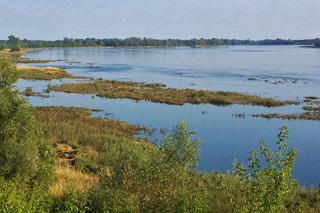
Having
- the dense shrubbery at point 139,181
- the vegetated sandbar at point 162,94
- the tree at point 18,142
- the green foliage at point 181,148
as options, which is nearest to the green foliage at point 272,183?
the dense shrubbery at point 139,181

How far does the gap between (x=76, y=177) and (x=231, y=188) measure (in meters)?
9.15

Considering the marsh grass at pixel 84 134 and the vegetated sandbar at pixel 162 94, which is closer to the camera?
the marsh grass at pixel 84 134

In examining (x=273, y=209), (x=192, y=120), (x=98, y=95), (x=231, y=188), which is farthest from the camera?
(x=98, y=95)

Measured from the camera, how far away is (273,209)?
10242 mm

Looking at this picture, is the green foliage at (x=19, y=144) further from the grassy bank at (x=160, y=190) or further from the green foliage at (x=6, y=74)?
the grassy bank at (x=160, y=190)

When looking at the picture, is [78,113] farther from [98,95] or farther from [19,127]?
[19,127]

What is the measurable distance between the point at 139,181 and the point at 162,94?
5134 centimetres

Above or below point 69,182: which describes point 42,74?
below

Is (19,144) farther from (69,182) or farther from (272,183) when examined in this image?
(272,183)

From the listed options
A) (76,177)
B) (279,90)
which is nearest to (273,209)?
(76,177)

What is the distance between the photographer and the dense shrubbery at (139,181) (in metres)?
10.9

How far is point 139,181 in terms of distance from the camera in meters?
14.6

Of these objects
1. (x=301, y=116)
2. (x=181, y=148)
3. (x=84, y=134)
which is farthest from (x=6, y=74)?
(x=301, y=116)

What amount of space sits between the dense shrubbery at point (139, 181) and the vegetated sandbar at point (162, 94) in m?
37.8
